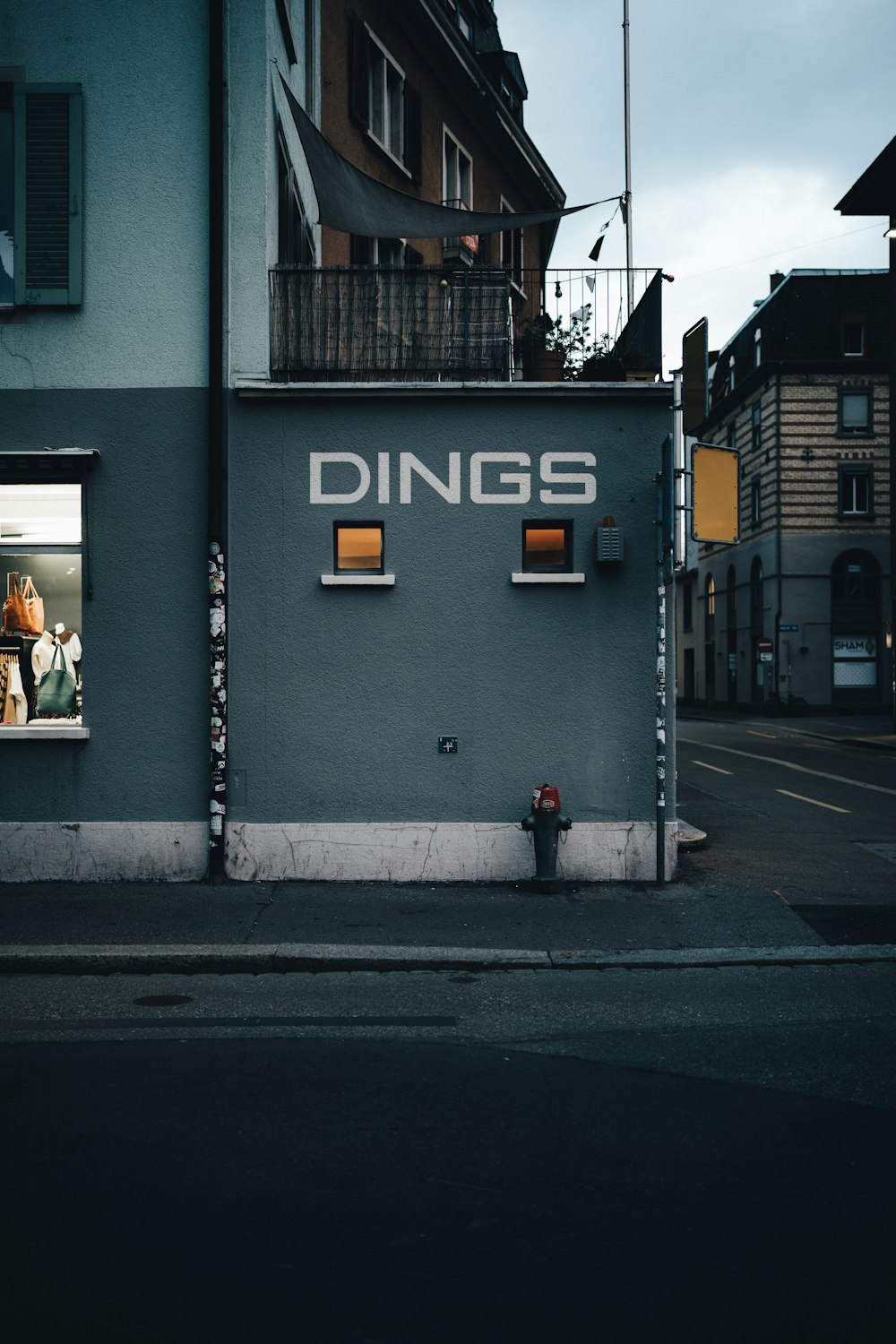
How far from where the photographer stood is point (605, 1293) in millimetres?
3225

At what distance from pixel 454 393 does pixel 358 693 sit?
9.04 ft

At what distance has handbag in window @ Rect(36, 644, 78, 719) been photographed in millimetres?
10008

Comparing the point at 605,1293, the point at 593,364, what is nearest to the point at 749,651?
the point at 593,364

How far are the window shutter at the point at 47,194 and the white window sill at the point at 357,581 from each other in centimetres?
325

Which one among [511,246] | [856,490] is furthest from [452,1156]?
[856,490]

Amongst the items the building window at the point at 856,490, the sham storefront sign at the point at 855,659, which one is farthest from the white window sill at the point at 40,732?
the building window at the point at 856,490

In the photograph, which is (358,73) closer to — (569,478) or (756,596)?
(569,478)

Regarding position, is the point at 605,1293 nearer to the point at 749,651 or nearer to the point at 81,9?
the point at 81,9

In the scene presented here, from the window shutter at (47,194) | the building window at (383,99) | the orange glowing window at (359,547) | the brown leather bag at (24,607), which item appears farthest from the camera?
the building window at (383,99)

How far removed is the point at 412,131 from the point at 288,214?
6.29m

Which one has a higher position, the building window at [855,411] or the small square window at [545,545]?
the building window at [855,411]

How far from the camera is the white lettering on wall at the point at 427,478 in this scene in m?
9.88

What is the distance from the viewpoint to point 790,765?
21.9 metres

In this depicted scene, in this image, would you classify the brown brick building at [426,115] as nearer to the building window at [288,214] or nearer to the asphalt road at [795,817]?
the building window at [288,214]
